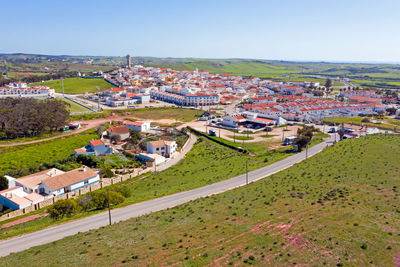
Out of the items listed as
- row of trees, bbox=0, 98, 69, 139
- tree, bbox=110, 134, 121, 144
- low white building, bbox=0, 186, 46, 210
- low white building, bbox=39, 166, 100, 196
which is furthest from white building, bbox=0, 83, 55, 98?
low white building, bbox=0, 186, 46, 210

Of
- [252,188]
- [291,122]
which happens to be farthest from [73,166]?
[291,122]

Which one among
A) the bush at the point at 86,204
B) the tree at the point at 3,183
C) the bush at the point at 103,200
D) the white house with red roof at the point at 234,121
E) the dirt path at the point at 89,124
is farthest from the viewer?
the white house with red roof at the point at 234,121

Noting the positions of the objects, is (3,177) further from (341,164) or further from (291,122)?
(291,122)

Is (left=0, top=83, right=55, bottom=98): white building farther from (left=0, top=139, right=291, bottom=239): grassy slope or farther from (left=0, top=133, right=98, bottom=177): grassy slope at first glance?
(left=0, top=139, right=291, bottom=239): grassy slope

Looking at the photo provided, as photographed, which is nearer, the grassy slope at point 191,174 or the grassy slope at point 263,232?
the grassy slope at point 263,232

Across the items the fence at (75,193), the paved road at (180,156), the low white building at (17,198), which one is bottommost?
the paved road at (180,156)

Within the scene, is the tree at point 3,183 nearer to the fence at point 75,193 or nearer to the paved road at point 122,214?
the fence at point 75,193

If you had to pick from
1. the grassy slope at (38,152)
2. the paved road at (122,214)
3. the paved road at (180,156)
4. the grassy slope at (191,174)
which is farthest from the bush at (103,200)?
the grassy slope at (38,152)

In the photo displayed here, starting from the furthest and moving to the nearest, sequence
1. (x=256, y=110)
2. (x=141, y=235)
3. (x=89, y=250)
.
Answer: (x=256, y=110), (x=141, y=235), (x=89, y=250)
